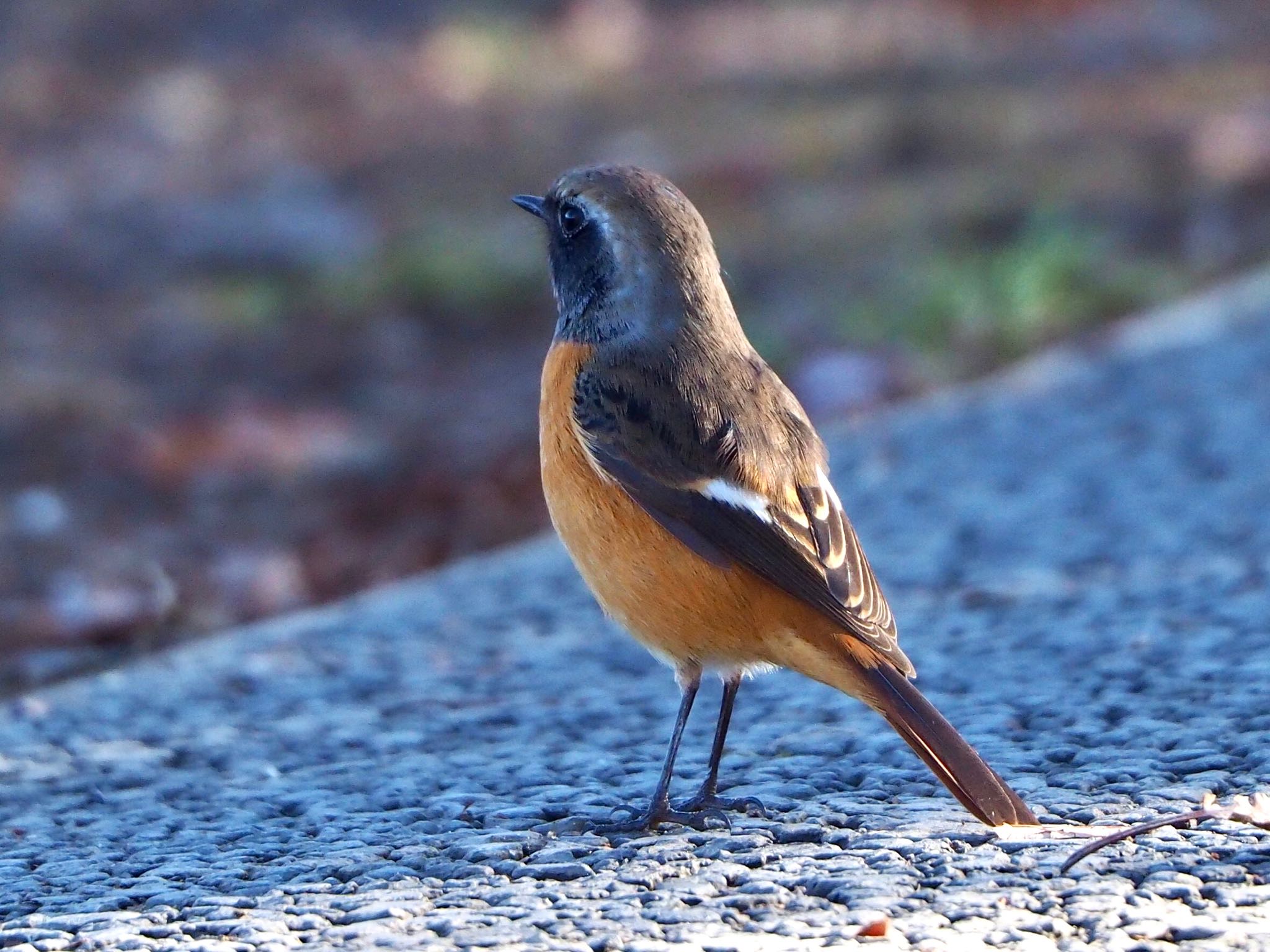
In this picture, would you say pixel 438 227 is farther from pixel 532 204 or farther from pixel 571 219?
pixel 571 219

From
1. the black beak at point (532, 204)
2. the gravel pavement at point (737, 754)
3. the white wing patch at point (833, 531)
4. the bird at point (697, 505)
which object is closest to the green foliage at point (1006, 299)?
the gravel pavement at point (737, 754)

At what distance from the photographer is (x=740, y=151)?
44.0 ft

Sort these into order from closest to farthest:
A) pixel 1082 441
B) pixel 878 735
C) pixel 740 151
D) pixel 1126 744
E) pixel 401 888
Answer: pixel 401 888, pixel 1126 744, pixel 878 735, pixel 1082 441, pixel 740 151

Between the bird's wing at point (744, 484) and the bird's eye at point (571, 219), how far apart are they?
500mm

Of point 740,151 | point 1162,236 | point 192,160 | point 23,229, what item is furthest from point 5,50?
point 1162,236

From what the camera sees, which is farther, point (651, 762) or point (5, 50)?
point (5, 50)

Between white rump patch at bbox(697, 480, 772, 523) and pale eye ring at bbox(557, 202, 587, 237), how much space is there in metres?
0.96

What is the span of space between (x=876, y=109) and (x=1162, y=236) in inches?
165

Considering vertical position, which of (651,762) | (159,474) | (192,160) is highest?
(192,160)

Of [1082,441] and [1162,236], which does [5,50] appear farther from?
[1082,441]

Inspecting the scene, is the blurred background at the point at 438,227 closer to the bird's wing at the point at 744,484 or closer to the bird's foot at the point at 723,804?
the bird's wing at the point at 744,484

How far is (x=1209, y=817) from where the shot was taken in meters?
3.73

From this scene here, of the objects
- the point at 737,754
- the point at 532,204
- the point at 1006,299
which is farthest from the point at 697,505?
the point at 1006,299

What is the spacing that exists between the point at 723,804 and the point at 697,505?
660 mm
